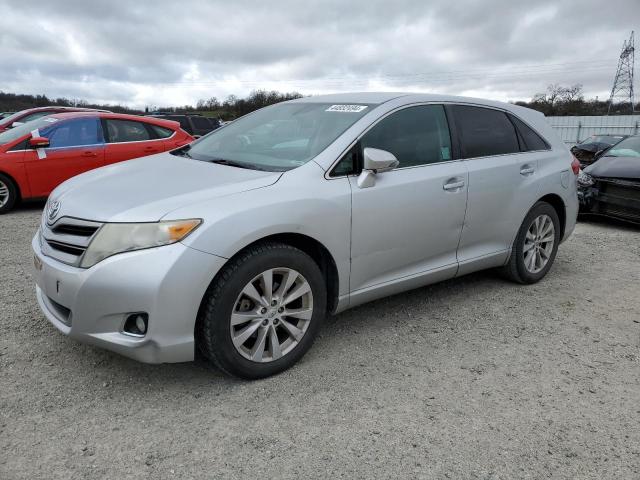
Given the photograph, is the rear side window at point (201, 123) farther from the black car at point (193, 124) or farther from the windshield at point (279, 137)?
the windshield at point (279, 137)

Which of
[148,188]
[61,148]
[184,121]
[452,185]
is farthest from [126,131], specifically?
[184,121]

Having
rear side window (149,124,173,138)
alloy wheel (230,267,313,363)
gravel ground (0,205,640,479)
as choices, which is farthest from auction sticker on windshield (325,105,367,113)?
rear side window (149,124,173,138)

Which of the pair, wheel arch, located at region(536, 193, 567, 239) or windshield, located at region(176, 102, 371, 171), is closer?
windshield, located at region(176, 102, 371, 171)

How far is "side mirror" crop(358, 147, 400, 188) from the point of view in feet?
10.4

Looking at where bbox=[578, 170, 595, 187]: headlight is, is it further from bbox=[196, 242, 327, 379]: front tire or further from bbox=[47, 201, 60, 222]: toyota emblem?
bbox=[47, 201, 60, 222]: toyota emblem

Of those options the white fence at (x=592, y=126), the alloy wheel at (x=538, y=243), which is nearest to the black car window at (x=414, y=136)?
the alloy wheel at (x=538, y=243)

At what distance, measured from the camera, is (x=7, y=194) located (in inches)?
296

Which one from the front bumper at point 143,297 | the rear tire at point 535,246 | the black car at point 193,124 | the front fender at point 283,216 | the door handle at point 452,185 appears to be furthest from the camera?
the black car at point 193,124

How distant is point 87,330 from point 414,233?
2066 mm

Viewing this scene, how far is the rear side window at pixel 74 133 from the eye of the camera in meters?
7.75

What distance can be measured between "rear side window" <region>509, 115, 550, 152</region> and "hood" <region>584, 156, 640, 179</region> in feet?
11.2

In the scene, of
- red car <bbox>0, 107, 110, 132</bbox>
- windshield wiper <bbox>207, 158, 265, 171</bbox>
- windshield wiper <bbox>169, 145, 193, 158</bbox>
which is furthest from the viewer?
red car <bbox>0, 107, 110, 132</bbox>

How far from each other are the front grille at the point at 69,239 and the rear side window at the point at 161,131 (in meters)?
6.10

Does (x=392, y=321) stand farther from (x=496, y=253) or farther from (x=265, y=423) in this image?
(x=265, y=423)
